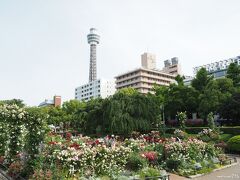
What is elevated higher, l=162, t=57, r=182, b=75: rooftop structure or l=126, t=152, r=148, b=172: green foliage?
l=162, t=57, r=182, b=75: rooftop structure

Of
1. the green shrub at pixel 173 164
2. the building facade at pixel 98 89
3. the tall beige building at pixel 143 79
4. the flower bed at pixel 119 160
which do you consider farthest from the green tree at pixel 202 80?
the building facade at pixel 98 89

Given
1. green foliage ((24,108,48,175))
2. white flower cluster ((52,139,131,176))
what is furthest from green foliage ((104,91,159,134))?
green foliage ((24,108,48,175))

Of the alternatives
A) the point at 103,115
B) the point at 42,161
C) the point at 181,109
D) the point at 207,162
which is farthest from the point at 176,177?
the point at 181,109

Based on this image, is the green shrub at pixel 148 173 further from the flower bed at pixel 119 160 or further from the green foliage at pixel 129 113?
the green foliage at pixel 129 113

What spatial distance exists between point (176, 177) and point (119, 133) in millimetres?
13188

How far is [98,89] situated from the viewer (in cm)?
12331

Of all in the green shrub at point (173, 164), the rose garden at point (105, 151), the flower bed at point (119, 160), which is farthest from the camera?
the green shrub at point (173, 164)

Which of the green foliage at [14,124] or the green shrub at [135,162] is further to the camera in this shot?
the green foliage at [14,124]

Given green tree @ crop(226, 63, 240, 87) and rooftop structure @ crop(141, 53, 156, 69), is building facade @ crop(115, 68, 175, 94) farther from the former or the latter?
green tree @ crop(226, 63, 240, 87)

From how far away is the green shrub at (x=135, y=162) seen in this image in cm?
1292

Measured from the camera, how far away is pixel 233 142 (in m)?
21.4

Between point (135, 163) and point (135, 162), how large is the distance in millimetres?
57

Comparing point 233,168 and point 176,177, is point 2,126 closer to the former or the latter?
point 176,177

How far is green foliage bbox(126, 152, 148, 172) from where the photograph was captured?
12.9 meters
